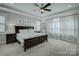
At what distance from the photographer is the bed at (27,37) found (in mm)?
3035

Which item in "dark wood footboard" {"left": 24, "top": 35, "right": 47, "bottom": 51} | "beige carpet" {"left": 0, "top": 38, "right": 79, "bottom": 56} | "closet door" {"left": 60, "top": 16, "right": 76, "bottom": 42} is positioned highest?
"closet door" {"left": 60, "top": 16, "right": 76, "bottom": 42}

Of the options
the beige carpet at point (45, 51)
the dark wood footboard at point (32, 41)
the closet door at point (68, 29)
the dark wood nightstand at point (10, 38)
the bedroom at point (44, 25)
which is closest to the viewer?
the beige carpet at point (45, 51)

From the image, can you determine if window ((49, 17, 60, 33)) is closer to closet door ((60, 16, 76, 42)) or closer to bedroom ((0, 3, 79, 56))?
bedroom ((0, 3, 79, 56))

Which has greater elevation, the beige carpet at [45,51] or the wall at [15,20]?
the wall at [15,20]

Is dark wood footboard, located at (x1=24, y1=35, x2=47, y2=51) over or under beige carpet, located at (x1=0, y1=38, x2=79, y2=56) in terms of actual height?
over

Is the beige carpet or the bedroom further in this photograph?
the bedroom

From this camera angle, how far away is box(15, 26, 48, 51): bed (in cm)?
303

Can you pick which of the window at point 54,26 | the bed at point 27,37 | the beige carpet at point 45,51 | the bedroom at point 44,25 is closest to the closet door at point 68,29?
the bedroom at point 44,25

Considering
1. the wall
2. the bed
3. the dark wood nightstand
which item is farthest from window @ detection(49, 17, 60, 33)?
the dark wood nightstand

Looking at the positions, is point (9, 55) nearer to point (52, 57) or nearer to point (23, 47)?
point (23, 47)

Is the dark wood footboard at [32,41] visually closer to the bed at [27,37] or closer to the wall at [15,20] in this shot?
the bed at [27,37]

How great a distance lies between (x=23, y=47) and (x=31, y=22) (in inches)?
47.2

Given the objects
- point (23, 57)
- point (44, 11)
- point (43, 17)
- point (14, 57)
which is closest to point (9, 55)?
point (14, 57)

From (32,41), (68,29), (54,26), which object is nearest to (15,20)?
(32,41)
